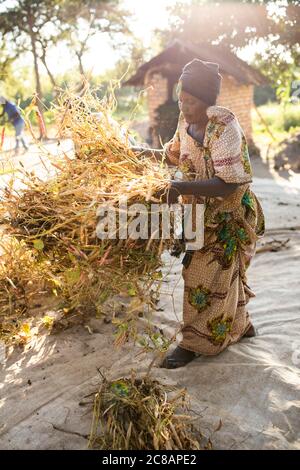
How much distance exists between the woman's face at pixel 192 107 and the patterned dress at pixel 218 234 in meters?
0.04

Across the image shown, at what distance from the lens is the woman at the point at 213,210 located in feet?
7.03

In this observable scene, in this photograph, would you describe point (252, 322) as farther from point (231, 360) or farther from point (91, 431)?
point (91, 431)

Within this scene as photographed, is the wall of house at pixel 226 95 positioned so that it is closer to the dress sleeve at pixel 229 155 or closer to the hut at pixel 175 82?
the hut at pixel 175 82

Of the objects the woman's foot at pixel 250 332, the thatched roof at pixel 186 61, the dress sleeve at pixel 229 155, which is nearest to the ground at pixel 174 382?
the woman's foot at pixel 250 332

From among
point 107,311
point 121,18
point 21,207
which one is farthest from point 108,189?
point 121,18

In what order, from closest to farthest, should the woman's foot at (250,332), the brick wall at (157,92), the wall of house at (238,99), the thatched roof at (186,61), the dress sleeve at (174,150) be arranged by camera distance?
the dress sleeve at (174,150) < the woman's foot at (250,332) < the thatched roof at (186,61) < the wall of house at (238,99) < the brick wall at (157,92)

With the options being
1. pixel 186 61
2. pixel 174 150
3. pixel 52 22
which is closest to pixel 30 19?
pixel 52 22

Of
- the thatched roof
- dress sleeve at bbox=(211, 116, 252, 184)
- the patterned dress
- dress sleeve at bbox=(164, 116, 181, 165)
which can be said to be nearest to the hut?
the thatched roof

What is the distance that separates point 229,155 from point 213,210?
331 millimetres

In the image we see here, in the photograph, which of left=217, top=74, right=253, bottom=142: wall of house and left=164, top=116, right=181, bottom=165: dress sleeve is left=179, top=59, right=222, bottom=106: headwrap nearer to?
left=164, top=116, right=181, bottom=165: dress sleeve

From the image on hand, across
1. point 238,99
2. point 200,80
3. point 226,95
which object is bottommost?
point 238,99

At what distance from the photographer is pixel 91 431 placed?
193 centimetres

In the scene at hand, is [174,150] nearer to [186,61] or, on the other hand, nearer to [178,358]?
[178,358]

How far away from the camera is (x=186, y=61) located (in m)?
12.3
